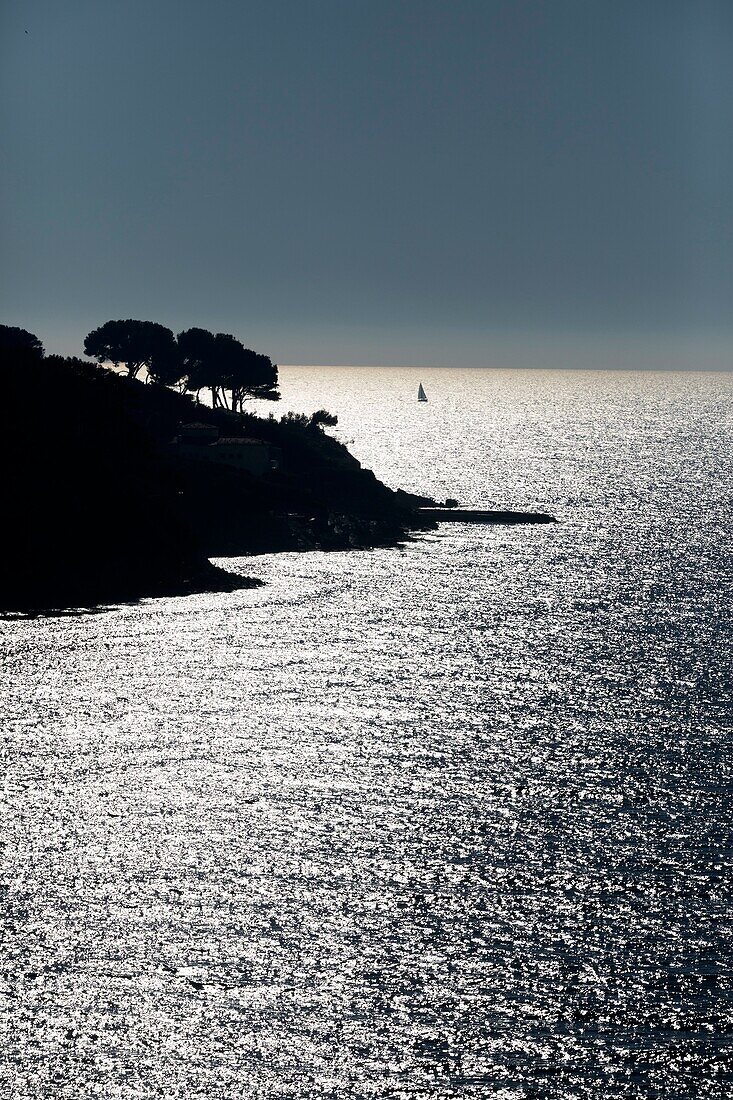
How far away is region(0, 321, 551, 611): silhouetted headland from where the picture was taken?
10562 cm

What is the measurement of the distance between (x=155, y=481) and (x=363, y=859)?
76458mm

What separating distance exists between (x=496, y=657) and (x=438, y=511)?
77876 mm

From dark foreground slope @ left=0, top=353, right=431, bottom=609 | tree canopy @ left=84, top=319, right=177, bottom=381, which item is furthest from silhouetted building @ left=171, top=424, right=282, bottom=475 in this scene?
tree canopy @ left=84, top=319, right=177, bottom=381

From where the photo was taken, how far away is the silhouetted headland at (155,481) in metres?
106

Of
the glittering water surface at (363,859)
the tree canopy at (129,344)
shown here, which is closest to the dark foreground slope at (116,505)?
the glittering water surface at (363,859)

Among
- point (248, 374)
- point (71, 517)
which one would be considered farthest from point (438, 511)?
point (71, 517)

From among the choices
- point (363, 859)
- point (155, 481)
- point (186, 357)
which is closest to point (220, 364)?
point (186, 357)

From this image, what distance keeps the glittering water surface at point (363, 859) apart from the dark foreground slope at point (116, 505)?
10355 millimetres

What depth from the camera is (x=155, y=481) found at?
119m

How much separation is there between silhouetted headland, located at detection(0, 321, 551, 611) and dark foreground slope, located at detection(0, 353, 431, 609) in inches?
6.2

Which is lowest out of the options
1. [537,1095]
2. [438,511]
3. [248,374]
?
[537,1095]

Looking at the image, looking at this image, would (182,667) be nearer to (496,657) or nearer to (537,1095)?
(496,657)

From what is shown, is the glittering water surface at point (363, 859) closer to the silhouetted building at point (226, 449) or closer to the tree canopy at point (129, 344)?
the silhouetted building at point (226, 449)

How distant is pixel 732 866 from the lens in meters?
47.6
